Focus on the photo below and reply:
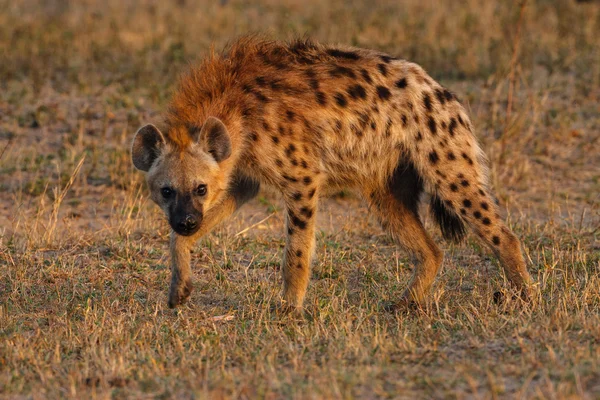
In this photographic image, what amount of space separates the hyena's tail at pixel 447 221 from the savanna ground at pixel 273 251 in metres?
0.26

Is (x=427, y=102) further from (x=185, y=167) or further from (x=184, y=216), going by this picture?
(x=184, y=216)

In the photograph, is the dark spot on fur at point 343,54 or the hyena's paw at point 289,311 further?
the dark spot on fur at point 343,54

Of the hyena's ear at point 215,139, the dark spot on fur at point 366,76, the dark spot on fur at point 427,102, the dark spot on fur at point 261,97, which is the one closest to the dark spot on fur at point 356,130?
the dark spot on fur at point 366,76

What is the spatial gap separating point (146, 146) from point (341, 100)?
1.00 metres

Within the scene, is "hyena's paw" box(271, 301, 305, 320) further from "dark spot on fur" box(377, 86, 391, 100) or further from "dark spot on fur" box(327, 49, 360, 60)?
"dark spot on fur" box(327, 49, 360, 60)

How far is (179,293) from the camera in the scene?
4910 mm

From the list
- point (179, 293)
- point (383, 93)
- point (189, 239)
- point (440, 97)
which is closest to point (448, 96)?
point (440, 97)

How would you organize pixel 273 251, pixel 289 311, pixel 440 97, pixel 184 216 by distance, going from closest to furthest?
1. pixel 184 216
2. pixel 289 311
3. pixel 440 97
4. pixel 273 251

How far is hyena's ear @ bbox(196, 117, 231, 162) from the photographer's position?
471 centimetres

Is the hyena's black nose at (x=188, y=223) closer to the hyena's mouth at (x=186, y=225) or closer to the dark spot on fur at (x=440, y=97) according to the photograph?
the hyena's mouth at (x=186, y=225)

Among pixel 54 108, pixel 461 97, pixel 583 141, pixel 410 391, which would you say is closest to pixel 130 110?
pixel 54 108

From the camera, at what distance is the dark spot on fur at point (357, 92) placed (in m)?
5.12

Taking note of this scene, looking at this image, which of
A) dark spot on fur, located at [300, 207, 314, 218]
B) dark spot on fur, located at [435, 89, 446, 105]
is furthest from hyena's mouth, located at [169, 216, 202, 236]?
dark spot on fur, located at [435, 89, 446, 105]

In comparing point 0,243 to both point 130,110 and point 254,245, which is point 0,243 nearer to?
point 254,245
